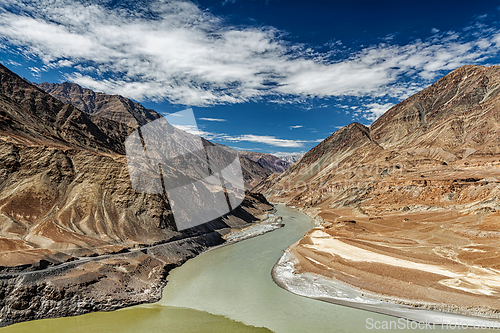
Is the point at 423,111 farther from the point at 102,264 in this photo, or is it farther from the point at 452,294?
the point at 102,264

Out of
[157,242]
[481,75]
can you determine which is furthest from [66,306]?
[481,75]

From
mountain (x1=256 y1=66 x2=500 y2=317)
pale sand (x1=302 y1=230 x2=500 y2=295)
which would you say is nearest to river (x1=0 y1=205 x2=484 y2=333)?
mountain (x1=256 y1=66 x2=500 y2=317)

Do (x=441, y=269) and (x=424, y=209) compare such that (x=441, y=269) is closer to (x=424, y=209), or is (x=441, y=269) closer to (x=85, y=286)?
(x=85, y=286)

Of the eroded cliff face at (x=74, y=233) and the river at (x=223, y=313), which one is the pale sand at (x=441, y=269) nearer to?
the river at (x=223, y=313)

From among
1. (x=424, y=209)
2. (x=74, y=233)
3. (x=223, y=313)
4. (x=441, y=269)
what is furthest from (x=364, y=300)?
(x=424, y=209)

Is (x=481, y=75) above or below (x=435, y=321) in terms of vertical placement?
above
